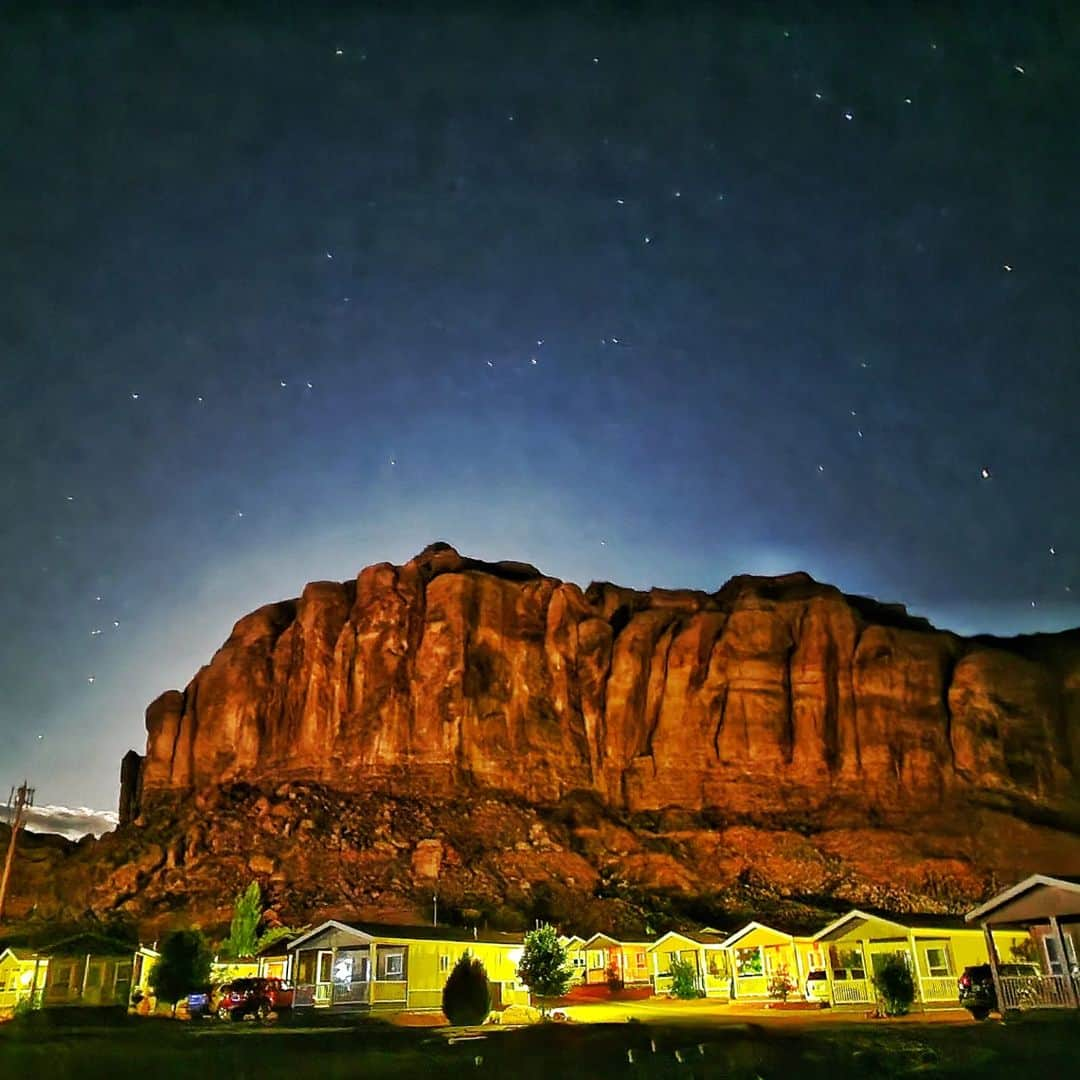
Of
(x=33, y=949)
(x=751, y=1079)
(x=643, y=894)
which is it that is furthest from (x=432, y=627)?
(x=751, y=1079)

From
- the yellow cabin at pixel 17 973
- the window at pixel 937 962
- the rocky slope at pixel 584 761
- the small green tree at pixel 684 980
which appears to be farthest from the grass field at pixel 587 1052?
the rocky slope at pixel 584 761

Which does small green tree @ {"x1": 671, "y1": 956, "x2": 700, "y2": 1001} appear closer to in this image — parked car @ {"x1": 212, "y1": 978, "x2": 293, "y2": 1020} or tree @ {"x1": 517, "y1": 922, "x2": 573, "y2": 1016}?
tree @ {"x1": 517, "y1": 922, "x2": 573, "y2": 1016}

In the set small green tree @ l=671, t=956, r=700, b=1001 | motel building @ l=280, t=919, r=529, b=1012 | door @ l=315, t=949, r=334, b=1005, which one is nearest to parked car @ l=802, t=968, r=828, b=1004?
small green tree @ l=671, t=956, r=700, b=1001

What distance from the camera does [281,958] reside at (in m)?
54.1

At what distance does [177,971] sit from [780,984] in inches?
1019

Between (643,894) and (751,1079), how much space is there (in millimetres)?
64504

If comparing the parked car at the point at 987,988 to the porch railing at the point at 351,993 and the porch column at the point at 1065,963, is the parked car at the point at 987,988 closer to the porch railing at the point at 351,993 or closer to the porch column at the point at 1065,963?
the porch column at the point at 1065,963

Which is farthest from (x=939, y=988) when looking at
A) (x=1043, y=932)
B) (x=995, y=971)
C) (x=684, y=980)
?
(x=684, y=980)

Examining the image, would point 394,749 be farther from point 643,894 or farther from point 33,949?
point 33,949

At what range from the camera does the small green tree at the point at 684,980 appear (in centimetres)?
5166

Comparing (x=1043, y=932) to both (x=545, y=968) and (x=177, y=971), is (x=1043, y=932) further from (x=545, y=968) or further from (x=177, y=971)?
(x=177, y=971)

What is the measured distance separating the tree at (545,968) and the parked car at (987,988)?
15.6 meters

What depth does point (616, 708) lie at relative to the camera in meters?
105

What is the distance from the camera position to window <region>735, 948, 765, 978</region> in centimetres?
4931
